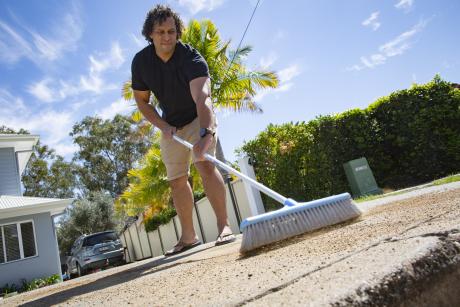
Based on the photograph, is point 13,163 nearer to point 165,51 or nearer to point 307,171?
point 307,171

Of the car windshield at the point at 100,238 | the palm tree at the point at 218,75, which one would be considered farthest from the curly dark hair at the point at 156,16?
the car windshield at the point at 100,238

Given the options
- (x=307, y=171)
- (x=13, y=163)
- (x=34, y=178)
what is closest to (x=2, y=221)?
(x=13, y=163)

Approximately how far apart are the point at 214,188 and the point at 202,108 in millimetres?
733

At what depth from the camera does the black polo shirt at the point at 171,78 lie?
2943 mm

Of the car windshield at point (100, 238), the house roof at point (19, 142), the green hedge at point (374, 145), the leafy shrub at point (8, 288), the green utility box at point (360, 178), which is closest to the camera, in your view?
the green utility box at point (360, 178)

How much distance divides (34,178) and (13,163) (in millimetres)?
17560

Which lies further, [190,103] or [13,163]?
[13,163]

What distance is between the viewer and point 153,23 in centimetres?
286

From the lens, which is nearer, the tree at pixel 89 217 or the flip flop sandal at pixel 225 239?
the flip flop sandal at pixel 225 239

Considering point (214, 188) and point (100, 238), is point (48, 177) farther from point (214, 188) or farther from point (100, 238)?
point (214, 188)

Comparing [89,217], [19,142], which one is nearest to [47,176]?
[89,217]

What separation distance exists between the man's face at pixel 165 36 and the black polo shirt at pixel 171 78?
0.09m

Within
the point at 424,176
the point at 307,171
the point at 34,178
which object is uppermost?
the point at 34,178

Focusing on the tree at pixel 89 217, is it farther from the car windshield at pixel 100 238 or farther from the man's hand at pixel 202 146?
the man's hand at pixel 202 146
